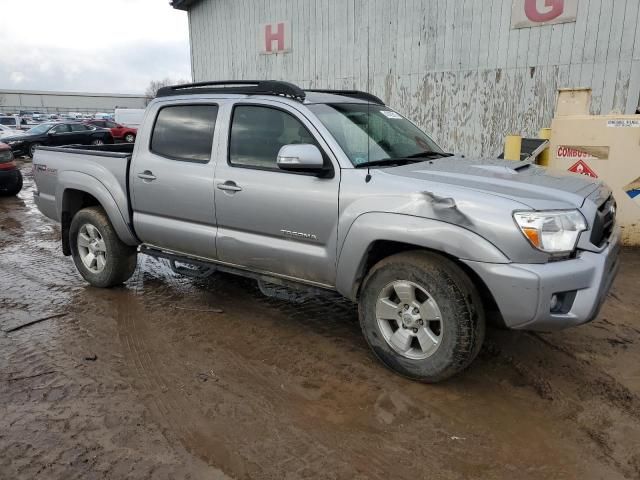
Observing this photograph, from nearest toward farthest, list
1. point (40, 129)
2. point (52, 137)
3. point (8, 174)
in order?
1. point (8, 174)
2. point (52, 137)
3. point (40, 129)

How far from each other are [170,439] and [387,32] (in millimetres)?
10735

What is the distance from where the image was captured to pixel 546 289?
114 inches

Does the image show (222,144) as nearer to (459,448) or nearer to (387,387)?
(387,387)

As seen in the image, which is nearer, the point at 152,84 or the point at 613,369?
the point at 613,369

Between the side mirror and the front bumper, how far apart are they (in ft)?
3.98

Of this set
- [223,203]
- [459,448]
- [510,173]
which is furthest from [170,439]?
[510,173]

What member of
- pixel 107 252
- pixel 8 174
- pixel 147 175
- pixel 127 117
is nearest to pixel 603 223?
pixel 147 175

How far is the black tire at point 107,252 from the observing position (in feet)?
17.0

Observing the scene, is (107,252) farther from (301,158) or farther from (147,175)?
(301,158)

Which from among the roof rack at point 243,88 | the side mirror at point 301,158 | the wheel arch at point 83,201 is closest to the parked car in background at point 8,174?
the wheel arch at point 83,201

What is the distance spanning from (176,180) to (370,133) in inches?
67.4

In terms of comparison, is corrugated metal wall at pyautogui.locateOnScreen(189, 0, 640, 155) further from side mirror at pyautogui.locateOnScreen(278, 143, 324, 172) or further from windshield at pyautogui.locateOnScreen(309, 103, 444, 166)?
side mirror at pyautogui.locateOnScreen(278, 143, 324, 172)

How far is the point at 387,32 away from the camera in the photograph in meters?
11.6

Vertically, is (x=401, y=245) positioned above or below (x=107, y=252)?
above
